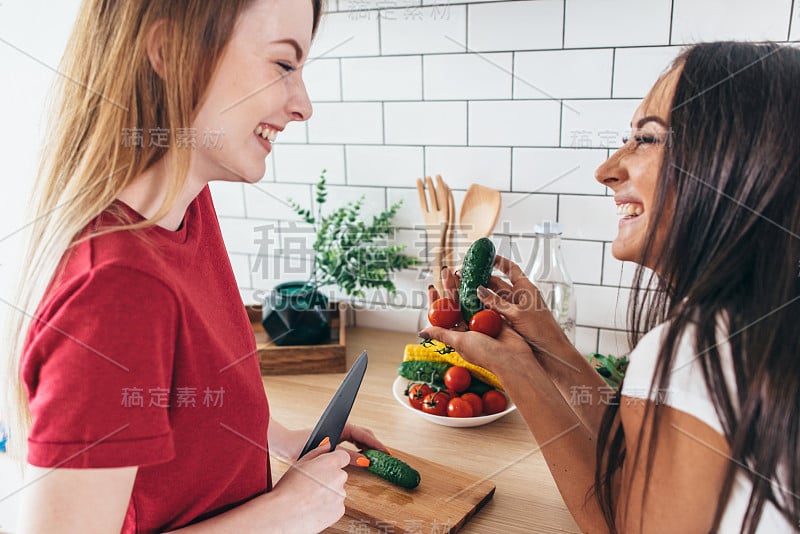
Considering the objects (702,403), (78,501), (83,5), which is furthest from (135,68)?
(702,403)

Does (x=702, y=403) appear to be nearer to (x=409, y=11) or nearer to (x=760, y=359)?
(x=760, y=359)

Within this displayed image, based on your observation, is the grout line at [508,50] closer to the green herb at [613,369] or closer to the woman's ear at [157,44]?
the green herb at [613,369]

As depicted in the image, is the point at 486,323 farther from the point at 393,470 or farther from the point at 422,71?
the point at 422,71

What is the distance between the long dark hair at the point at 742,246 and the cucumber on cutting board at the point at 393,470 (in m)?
0.41

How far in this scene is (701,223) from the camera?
0.71 meters

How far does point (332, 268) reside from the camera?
1515 mm

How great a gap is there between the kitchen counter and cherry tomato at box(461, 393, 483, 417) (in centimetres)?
3

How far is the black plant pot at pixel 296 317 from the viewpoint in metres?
1.44

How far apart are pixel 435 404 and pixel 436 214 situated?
0.46 m

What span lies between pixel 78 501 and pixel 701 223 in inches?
26.8

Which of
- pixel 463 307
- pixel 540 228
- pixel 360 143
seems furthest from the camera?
pixel 360 143

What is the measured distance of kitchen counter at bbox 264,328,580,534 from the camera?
962 mm

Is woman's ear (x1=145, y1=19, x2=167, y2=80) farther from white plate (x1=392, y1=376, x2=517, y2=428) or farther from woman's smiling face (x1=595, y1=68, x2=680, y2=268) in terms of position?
white plate (x1=392, y1=376, x2=517, y2=428)

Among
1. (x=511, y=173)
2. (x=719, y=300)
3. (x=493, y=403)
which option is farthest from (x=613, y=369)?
(x=719, y=300)
